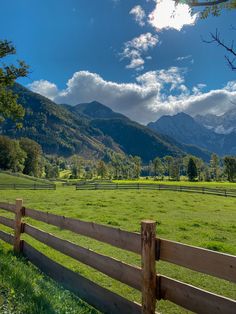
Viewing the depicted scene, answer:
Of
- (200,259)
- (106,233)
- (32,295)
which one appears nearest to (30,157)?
(32,295)

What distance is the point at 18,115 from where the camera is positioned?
2520cm

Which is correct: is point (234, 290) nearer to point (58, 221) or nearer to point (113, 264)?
point (113, 264)

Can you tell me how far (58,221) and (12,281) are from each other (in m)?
1.84

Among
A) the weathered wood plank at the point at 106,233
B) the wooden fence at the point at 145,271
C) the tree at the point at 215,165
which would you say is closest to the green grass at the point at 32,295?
the wooden fence at the point at 145,271

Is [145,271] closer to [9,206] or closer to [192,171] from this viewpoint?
[9,206]

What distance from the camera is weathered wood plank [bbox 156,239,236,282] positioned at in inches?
158

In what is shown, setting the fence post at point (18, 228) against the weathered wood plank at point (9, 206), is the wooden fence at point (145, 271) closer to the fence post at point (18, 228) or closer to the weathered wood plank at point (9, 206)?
the fence post at point (18, 228)

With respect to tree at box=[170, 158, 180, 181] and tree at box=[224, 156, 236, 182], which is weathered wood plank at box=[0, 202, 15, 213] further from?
tree at box=[170, 158, 180, 181]

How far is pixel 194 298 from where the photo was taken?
14.8 feet

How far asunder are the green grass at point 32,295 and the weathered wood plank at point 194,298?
71.0 inches

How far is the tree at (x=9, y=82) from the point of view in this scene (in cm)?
2338

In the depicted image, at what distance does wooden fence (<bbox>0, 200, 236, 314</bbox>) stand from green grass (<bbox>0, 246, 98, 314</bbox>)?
1.10 ft

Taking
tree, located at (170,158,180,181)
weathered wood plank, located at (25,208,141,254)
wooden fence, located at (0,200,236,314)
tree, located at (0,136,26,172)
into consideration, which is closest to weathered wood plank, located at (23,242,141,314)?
wooden fence, located at (0,200,236,314)

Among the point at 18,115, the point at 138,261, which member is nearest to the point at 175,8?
the point at 138,261
